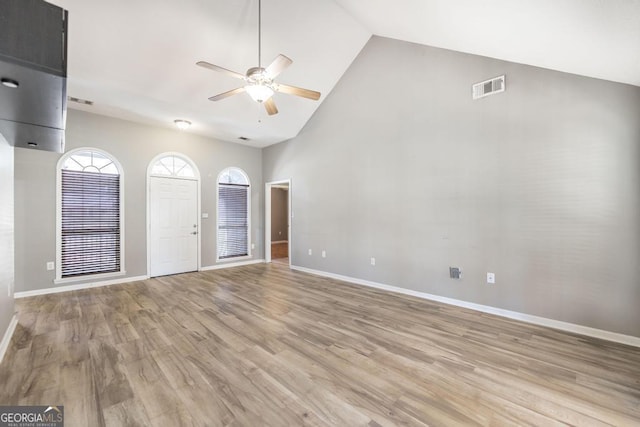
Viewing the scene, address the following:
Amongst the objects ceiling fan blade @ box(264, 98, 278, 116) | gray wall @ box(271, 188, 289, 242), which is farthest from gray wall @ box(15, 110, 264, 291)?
gray wall @ box(271, 188, 289, 242)

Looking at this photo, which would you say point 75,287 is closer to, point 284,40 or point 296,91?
point 296,91

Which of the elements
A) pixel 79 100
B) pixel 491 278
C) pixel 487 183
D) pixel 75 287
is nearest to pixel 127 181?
pixel 79 100

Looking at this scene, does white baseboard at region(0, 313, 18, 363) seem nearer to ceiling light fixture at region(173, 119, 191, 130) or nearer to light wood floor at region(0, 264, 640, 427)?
light wood floor at region(0, 264, 640, 427)

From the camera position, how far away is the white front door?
5.36 metres

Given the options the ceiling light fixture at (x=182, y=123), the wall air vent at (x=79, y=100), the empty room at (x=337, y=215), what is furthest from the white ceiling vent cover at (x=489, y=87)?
the wall air vent at (x=79, y=100)

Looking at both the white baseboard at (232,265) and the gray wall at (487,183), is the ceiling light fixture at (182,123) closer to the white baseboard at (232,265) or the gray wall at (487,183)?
the gray wall at (487,183)

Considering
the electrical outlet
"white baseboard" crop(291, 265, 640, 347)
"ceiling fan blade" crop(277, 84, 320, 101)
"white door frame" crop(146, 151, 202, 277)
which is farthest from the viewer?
"white door frame" crop(146, 151, 202, 277)

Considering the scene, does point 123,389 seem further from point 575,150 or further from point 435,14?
point 575,150

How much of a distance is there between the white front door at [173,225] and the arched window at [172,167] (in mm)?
132

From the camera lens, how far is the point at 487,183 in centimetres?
344

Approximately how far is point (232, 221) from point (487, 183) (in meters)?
5.48

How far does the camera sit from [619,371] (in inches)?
85.6

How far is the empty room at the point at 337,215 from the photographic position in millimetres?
1842

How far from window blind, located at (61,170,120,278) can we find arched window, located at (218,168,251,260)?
6.66 ft
